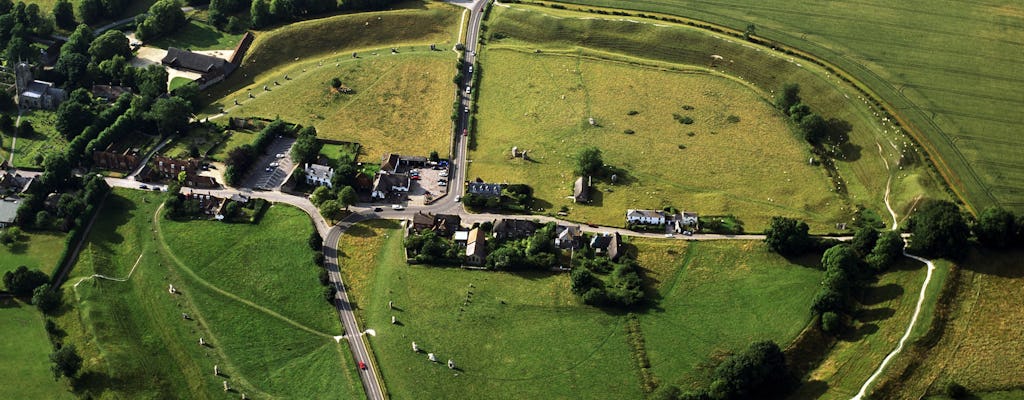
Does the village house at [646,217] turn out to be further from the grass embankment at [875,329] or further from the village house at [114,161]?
the village house at [114,161]

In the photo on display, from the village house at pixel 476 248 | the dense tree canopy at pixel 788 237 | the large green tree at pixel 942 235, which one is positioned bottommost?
the village house at pixel 476 248

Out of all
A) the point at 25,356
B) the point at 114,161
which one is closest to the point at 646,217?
the point at 25,356

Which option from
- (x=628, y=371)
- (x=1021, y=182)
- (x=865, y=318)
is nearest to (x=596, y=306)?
(x=628, y=371)

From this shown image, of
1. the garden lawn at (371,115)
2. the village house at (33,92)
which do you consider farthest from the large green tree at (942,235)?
the village house at (33,92)

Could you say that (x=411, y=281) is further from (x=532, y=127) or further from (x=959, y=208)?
(x=959, y=208)

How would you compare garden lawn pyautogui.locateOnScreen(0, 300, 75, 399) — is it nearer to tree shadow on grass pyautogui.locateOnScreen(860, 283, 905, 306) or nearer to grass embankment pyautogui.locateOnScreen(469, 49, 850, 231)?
grass embankment pyautogui.locateOnScreen(469, 49, 850, 231)

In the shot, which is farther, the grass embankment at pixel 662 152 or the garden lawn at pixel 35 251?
the grass embankment at pixel 662 152

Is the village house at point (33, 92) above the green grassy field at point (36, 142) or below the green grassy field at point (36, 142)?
above
